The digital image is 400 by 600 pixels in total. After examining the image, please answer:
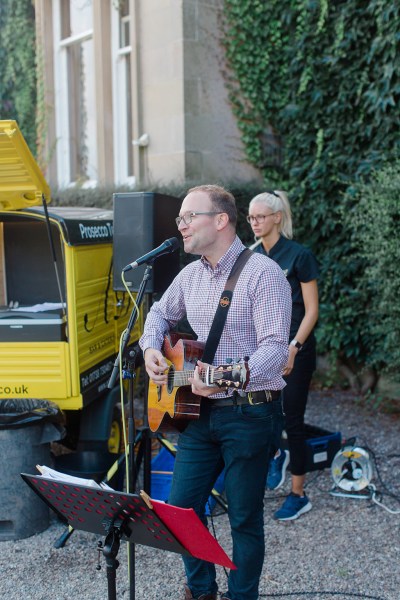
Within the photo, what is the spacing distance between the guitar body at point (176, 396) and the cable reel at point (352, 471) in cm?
202

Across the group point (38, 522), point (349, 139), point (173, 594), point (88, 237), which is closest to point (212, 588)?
point (173, 594)

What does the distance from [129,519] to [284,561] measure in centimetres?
160

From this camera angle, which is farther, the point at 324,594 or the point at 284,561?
the point at 284,561

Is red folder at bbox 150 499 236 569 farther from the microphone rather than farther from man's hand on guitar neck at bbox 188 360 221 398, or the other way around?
the microphone

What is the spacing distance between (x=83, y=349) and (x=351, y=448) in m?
1.96

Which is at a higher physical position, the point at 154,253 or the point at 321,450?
the point at 154,253

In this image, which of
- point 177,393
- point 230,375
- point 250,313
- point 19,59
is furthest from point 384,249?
point 19,59

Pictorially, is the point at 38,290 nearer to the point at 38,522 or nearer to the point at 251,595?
the point at 38,522

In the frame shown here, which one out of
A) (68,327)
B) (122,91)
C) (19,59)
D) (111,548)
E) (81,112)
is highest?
(19,59)

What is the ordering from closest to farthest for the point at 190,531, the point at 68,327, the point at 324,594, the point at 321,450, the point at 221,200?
the point at 190,531
the point at 221,200
the point at 324,594
the point at 68,327
the point at 321,450

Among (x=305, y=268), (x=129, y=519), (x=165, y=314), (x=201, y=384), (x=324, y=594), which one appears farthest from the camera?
(x=305, y=268)

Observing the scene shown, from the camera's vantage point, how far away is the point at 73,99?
9.80m

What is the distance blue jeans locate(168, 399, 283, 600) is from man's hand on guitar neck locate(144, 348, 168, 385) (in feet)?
0.69

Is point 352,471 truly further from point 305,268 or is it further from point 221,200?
point 221,200
